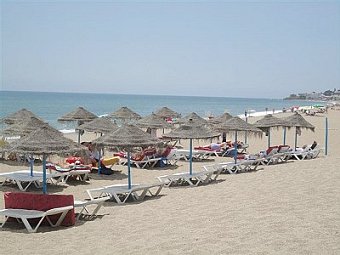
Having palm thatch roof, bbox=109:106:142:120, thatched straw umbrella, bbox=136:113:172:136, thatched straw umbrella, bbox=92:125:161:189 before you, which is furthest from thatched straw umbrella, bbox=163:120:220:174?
palm thatch roof, bbox=109:106:142:120

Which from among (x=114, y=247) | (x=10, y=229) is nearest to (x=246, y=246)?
(x=114, y=247)

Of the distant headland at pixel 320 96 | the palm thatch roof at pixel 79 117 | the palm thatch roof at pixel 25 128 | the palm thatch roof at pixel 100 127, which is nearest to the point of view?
the palm thatch roof at pixel 25 128

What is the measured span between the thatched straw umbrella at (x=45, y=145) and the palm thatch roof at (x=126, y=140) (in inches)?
32.4

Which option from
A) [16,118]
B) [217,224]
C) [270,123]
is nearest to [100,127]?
[16,118]

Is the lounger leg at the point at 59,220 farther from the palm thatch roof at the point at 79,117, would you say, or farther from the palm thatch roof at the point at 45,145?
the palm thatch roof at the point at 79,117

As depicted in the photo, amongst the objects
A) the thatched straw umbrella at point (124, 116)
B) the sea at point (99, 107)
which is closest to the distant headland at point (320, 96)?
the sea at point (99, 107)

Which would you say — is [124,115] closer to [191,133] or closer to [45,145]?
[191,133]

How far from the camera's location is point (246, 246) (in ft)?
17.5

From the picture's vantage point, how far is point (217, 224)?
21.1ft

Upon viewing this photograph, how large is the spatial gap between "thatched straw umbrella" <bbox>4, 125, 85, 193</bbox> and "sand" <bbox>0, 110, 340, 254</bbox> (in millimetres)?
1350

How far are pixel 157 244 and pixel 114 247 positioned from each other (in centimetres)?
55

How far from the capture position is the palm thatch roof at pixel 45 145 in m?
8.58

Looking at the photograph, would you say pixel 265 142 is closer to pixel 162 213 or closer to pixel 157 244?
pixel 162 213

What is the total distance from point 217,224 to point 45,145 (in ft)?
12.6
